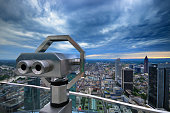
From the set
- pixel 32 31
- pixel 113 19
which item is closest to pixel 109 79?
pixel 113 19

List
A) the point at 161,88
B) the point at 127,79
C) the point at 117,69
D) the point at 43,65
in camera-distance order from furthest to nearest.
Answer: the point at 117,69, the point at 127,79, the point at 161,88, the point at 43,65

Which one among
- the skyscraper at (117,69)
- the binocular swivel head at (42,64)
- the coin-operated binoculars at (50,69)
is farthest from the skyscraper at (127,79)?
the binocular swivel head at (42,64)

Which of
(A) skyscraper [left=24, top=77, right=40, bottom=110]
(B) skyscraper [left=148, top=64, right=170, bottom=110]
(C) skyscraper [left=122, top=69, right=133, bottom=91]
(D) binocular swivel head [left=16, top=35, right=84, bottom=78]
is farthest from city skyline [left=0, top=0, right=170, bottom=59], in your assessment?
(D) binocular swivel head [left=16, top=35, right=84, bottom=78]

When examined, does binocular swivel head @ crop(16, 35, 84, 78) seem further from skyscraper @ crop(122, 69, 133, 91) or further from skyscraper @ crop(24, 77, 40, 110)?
skyscraper @ crop(122, 69, 133, 91)

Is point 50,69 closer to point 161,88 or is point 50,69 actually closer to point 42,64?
point 42,64

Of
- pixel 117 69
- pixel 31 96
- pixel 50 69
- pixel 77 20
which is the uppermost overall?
pixel 77 20

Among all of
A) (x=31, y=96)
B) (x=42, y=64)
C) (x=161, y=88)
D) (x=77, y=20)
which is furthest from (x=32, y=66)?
(x=161, y=88)
